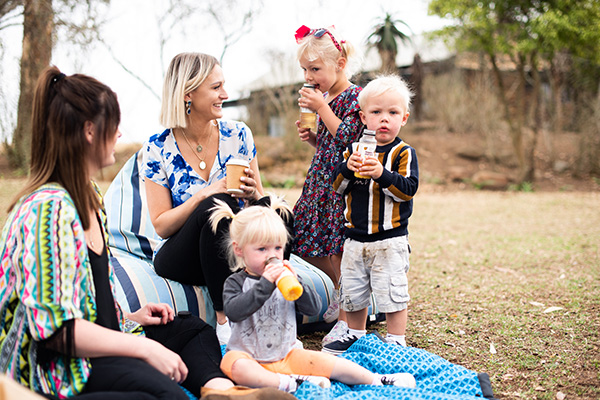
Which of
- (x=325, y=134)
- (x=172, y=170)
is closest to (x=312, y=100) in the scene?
(x=325, y=134)

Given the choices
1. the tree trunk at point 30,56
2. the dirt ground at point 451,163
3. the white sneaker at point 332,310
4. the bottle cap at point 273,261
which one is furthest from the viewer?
the dirt ground at point 451,163

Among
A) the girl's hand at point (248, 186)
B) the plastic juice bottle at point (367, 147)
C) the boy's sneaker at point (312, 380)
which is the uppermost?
the plastic juice bottle at point (367, 147)

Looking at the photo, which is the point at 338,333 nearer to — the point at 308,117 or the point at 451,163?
the point at 308,117

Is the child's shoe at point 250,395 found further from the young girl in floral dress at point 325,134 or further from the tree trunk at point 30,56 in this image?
the tree trunk at point 30,56

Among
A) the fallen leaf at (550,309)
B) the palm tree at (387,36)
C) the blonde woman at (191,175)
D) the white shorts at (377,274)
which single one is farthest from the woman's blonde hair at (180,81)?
the palm tree at (387,36)

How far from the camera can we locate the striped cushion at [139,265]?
10.2ft

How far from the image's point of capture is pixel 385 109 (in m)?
2.99

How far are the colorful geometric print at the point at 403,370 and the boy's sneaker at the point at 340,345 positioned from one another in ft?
0.27

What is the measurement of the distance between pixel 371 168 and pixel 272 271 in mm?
864

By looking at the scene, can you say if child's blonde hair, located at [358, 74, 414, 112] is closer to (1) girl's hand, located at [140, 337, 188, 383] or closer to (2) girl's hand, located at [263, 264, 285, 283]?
(2) girl's hand, located at [263, 264, 285, 283]

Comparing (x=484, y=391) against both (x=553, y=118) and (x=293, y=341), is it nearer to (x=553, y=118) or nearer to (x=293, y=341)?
(x=293, y=341)

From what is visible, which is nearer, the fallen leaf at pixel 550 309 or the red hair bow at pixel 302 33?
the red hair bow at pixel 302 33

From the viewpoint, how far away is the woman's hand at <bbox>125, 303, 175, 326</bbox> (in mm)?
2504

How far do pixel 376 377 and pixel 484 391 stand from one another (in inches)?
19.9
